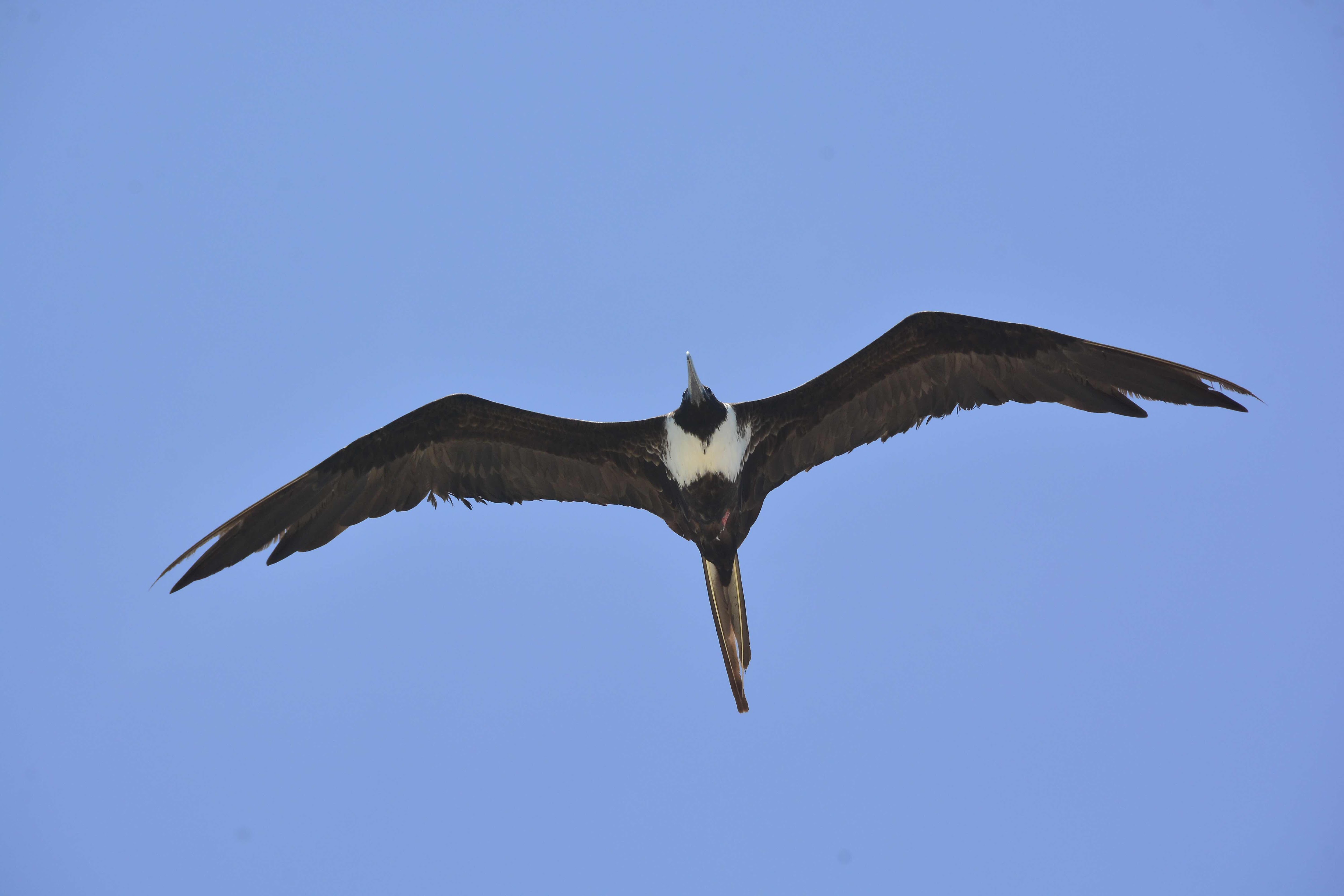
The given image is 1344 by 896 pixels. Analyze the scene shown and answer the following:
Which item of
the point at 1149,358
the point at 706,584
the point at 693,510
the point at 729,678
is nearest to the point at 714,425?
the point at 693,510

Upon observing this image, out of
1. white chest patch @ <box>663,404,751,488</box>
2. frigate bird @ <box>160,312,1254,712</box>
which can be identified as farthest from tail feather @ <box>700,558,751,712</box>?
white chest patch @ <box>663,404,751,488</box>

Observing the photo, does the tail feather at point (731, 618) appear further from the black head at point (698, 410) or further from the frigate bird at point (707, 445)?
the black head at point (698, 410)

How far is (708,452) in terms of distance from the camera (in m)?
7.38

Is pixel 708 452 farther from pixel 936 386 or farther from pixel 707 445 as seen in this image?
pixel 936 386

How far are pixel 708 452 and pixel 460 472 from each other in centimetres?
193

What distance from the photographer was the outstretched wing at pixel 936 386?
6965 millimetres

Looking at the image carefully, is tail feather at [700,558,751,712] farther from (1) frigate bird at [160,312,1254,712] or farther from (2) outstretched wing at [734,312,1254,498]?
(2) outstretched wing at [734,312,1254,498]

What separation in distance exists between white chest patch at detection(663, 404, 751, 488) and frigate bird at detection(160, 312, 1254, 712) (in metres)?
0.01

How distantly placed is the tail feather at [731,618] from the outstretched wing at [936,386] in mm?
699

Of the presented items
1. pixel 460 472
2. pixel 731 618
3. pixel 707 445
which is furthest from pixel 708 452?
pixel 460 472

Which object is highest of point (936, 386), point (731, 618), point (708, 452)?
point (936, 386)

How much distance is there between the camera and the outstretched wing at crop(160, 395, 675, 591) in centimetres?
738

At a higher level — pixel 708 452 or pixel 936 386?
pixel 936 386

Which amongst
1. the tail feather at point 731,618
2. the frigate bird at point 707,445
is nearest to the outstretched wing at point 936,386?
the frigate bird at point 707,445
